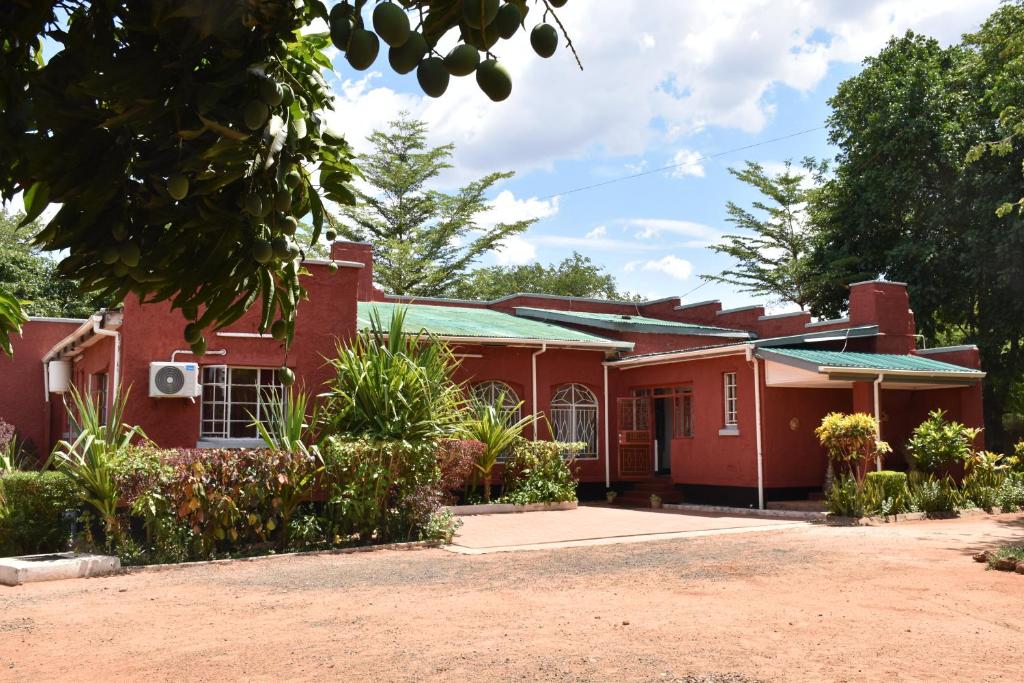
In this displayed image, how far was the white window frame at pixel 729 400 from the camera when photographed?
18141 millimetres

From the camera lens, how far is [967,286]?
26828 millimetres

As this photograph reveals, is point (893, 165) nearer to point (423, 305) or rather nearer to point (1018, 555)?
point (423, 305)

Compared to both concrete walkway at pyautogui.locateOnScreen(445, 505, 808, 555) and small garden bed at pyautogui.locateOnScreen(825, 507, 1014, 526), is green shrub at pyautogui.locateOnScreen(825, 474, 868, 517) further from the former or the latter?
concrete walkway at pyautogui.locateOnScreen(445, 505, 808, 555)

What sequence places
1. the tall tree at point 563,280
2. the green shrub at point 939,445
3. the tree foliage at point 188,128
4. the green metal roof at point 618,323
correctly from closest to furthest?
the tree foliage at point 188,128 → the green shrub at point 939,445 → the green metal roof at point 618,323 → the tall tree at point 563,280

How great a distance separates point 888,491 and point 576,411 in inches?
254

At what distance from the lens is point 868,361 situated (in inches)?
693

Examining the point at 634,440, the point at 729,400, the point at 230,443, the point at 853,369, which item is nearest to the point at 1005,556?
the point at 853,369

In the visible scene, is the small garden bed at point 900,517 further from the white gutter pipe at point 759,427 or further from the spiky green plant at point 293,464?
the spiky green plant at point 293,464

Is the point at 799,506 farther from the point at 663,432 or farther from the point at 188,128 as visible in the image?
the point at 188,128

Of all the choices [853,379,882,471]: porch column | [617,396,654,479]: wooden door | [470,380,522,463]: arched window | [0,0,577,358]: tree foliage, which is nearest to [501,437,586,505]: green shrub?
[470,380,522,463]: arched window

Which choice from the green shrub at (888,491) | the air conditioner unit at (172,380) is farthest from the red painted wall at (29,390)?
the green shrub at (888,491)

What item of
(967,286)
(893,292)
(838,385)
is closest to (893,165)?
(967,286)

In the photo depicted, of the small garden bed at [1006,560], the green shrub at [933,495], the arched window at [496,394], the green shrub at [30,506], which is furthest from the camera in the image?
the arched window at [496,394]

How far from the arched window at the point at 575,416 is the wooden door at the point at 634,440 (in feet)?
2.03
